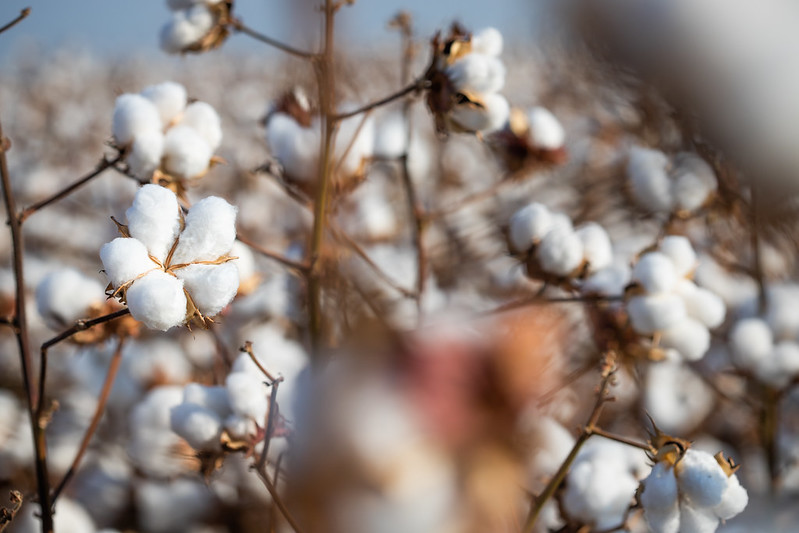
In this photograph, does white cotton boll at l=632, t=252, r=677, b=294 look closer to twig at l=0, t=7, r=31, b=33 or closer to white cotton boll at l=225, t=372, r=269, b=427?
white cotton boll at l=225, t=372, r=269, b=427

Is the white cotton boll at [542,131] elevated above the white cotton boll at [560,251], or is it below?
above

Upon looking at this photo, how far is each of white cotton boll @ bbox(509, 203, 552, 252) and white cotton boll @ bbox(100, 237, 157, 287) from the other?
1.38 feet

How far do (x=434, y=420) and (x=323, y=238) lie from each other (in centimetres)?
41

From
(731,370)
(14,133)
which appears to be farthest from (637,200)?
(14,133)

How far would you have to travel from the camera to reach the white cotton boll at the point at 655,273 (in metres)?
0.67

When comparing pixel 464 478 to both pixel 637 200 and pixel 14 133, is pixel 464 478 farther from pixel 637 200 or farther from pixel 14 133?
pixel 14 133

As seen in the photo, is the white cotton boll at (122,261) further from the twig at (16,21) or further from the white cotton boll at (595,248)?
the white cotton boll at (595,248)

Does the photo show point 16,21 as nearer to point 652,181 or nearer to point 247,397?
point 247,397

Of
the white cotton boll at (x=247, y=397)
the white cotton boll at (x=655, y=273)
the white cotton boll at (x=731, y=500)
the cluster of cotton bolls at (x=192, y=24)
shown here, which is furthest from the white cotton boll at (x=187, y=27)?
the white cotton boll at (x=731, y=500)

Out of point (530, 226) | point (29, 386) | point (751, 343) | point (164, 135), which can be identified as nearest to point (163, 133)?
point (164, 135)

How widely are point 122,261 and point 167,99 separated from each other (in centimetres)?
30

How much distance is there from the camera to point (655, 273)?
2.18 feet

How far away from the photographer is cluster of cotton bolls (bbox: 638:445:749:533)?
453 mm

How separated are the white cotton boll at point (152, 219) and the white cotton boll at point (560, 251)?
1.31 feet
